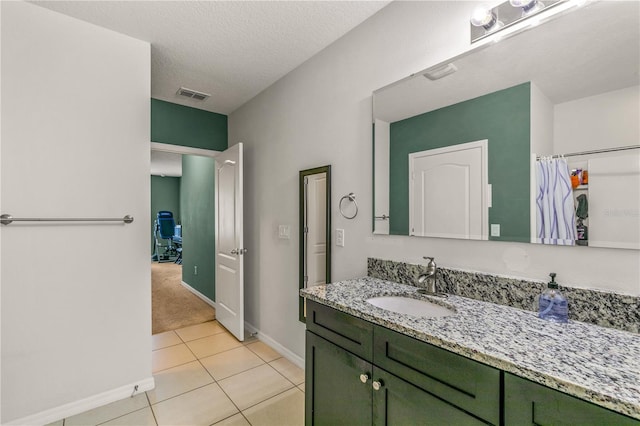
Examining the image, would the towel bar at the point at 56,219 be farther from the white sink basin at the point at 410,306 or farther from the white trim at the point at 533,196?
the white trim at the point at 533,196

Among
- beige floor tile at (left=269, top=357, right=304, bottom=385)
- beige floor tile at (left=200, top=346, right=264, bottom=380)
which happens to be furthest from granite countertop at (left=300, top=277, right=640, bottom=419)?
beige floor tile at (left=200, top=346, right=264, bottom=380)

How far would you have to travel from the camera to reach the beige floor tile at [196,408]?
1.88m

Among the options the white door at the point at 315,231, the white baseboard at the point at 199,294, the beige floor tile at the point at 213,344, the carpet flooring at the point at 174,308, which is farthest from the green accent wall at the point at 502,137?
the white baseboard at the point at 199,294

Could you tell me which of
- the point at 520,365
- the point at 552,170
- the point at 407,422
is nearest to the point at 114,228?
the point at 407,422

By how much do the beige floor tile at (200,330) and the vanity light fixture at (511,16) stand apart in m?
3.42

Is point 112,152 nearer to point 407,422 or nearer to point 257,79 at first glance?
point 257,79

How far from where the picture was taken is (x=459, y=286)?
1470mm

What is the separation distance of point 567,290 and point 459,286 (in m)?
0.42

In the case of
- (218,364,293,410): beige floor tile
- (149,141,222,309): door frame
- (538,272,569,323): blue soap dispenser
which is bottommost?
(218,364,293,410): beige floor tile

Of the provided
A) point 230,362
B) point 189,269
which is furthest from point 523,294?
point 189,269

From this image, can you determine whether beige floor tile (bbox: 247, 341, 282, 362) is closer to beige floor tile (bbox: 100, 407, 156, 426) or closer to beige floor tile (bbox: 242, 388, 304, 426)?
beige floor tile (bbox: 242, 388, 304, 426)

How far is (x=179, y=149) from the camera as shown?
3.35 m

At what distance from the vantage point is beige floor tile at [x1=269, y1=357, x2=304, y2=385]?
93.0 inches

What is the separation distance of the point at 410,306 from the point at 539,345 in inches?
25.7
